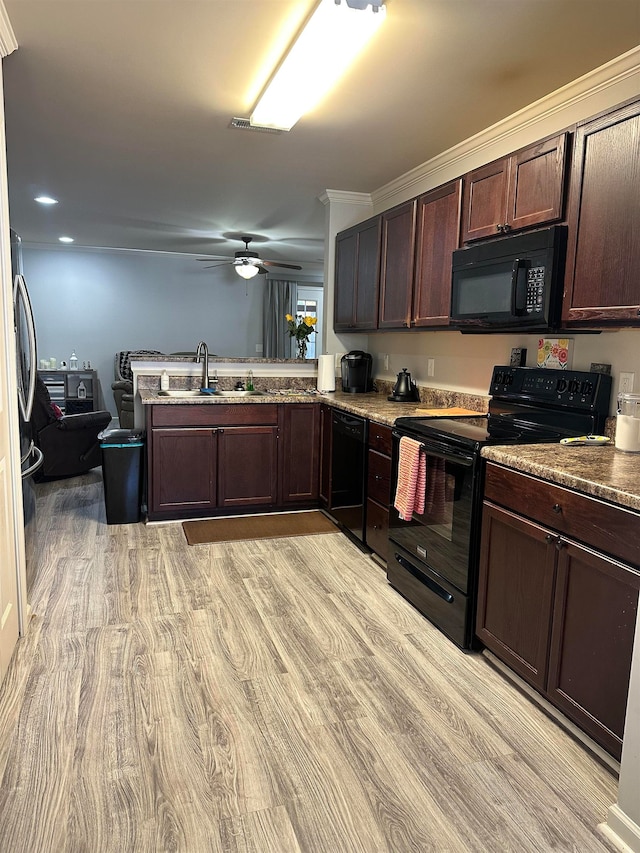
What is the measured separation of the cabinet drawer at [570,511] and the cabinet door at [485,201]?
127cm

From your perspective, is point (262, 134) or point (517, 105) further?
point (262, 134)

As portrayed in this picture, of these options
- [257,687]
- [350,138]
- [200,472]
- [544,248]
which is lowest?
[257,687]

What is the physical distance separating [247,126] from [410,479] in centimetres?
221

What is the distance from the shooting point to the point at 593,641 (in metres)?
1.72

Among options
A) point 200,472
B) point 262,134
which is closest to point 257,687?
point 200,472

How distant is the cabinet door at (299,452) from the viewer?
13.8 ft

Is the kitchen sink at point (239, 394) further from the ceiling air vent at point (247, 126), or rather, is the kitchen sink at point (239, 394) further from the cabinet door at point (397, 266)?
the ceiling air vent at point (247, 126)

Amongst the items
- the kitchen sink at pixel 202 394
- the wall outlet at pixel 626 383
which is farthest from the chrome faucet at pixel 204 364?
the wall outlet at pixel 626 383

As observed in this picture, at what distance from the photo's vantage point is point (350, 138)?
137 inches

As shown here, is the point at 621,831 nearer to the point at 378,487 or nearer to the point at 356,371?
the point at 378,487

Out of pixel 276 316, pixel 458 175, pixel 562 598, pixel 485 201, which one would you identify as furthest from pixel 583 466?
pixel 276 316

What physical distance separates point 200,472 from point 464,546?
86.7 inches

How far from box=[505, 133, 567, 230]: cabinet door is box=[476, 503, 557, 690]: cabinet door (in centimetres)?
126

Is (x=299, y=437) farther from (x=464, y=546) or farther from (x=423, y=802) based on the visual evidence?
(x=423, y=802)
